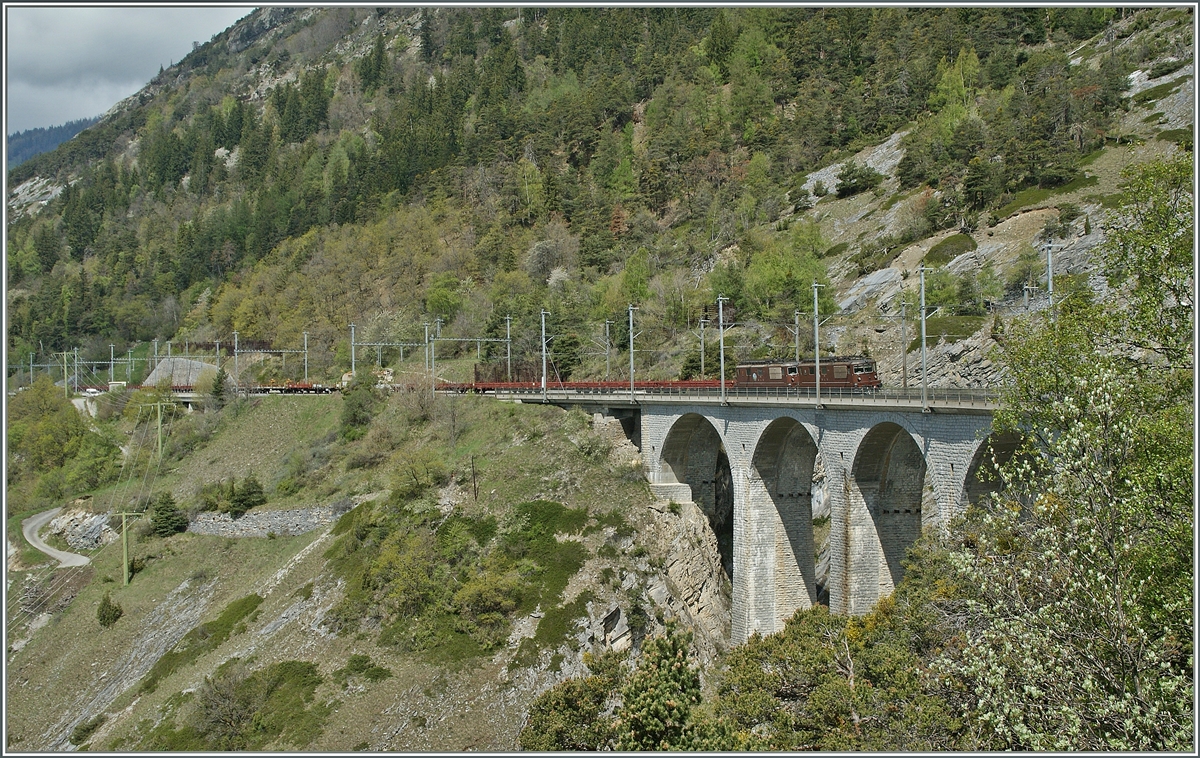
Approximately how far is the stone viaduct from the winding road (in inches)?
1311

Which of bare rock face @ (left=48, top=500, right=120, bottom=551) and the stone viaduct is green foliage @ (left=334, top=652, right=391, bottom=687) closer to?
the stone viaduct

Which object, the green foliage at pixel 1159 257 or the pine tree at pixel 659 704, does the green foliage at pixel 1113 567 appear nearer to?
the green foliage at pixel 1159 257

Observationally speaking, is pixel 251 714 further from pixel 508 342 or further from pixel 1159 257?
pixel 508 342

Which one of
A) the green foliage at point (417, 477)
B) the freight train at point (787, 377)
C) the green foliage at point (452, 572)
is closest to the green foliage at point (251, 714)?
the green foliage at point (452, 572)

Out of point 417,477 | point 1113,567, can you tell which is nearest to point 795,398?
point 417,477

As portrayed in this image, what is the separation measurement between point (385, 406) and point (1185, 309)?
5410 centimetres

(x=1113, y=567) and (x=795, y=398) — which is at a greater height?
(x=795, y=398)

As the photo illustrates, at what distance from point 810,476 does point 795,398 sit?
5647 millimetres

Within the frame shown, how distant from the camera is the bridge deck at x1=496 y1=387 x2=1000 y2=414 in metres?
26.4

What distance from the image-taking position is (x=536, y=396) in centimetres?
5694

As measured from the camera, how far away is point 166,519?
180 ft

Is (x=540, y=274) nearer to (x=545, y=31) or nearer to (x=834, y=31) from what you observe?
(x=834, y=31)

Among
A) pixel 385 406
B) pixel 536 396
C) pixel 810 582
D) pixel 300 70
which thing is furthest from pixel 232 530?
pixel 300 70

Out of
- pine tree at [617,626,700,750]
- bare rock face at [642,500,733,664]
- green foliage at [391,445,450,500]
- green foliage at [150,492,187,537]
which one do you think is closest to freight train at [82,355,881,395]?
bare rock face at [642,500,733,664]
